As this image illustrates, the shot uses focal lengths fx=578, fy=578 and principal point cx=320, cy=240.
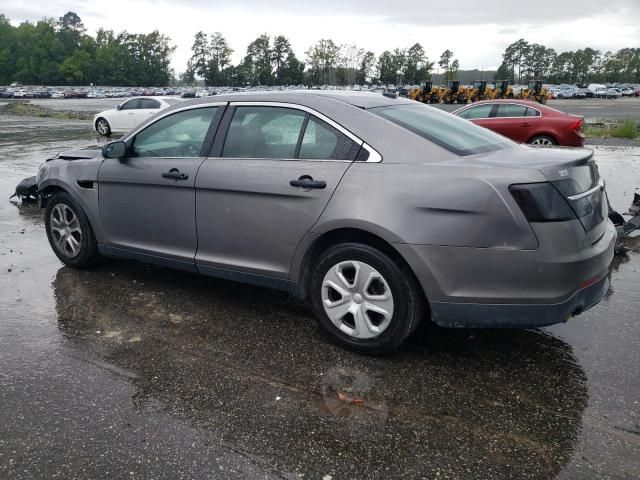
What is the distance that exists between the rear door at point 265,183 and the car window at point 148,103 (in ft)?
62.6

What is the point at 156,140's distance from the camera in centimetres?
472

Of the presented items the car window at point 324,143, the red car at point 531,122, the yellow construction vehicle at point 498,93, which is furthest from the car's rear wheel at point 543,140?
the yellow construction vehicle at point 498,93

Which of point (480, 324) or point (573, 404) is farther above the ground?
point (480, 324)

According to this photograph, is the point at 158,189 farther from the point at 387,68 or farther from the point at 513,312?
the point at 387,68

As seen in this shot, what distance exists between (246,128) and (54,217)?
238 cm

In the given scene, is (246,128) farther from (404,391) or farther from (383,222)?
(404,391)

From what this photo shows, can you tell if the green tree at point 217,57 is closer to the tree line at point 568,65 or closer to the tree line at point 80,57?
the tree line at point 80,57

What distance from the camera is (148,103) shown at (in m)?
22.2

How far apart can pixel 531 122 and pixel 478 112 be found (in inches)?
55.9

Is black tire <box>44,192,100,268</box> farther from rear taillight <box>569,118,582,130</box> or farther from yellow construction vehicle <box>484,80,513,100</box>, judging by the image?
yellow construction vehicle <box>484,80,513,100</box>

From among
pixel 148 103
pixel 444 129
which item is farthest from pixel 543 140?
pixel 148 103

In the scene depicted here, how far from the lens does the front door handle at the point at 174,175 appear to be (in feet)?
14.2

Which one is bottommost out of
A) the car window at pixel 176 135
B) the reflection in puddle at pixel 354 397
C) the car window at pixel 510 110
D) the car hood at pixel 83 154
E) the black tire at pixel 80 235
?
the reflection in puddle at pixel 354 397

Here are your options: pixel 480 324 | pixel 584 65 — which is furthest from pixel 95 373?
pixel 584 65
